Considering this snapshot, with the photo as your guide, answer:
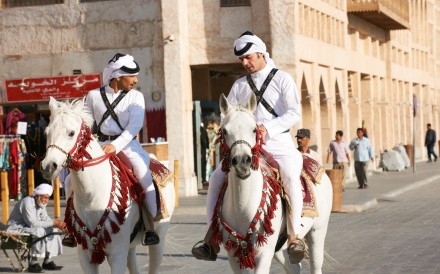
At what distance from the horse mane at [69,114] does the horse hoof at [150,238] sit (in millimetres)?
1554

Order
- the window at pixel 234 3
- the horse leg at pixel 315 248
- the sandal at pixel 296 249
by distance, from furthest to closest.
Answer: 1. the window at pixel 234 3
2. the horse leg at pixel 315 248
3. the sandal at pixel 296 249

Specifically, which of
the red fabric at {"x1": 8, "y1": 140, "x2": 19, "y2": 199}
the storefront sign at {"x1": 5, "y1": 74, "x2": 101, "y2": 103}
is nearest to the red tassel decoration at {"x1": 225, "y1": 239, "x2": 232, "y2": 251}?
the red fabric at {"x1": 8, "y1": 140, "x2": 19, "y2": 199}

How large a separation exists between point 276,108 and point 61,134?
2122 mm

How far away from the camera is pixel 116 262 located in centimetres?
1280

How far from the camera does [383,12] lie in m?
55.1

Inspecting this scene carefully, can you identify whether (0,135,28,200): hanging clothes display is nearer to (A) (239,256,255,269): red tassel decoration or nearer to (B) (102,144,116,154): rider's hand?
(B) (102,144,116,154): rider's hand

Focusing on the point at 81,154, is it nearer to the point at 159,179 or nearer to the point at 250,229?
the point at 250,229

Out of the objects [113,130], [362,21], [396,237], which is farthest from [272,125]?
[362,21]

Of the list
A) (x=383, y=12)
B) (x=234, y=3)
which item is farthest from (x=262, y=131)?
(x=383, y=12)

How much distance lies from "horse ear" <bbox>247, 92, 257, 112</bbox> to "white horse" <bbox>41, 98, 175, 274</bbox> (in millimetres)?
1630

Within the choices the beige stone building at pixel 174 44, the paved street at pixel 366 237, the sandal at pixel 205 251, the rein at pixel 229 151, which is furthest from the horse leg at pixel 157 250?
the beige stone building at pixel 174 44

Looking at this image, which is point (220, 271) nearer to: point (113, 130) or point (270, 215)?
point (113, 130)

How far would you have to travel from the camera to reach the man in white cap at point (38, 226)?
19531mm

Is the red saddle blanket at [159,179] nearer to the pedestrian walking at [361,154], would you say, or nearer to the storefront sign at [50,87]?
the storefront sign at [50,87]
